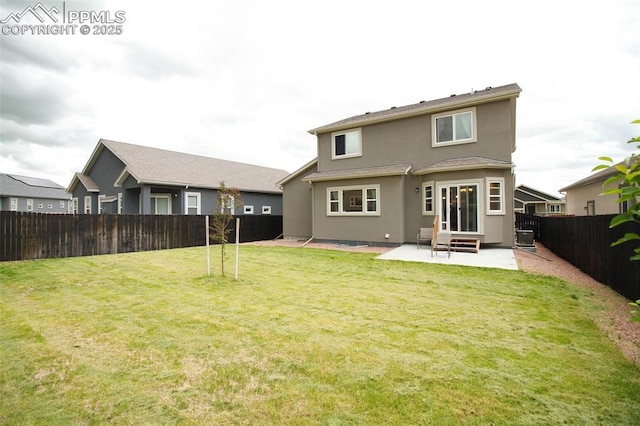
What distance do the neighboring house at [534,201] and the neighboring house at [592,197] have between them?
37.7ft

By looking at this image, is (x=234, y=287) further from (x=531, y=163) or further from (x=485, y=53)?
(x=531, y=163)

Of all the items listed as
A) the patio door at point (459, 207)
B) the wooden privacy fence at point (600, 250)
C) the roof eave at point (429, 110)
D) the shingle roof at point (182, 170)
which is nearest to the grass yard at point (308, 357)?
the wooden privacy fence at point (600, 250)

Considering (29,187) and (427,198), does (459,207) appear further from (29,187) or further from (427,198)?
(29,187)

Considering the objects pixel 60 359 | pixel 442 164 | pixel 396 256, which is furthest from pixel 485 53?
pixel 60 359

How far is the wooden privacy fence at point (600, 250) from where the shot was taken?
5.91m

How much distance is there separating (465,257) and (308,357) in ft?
29.2

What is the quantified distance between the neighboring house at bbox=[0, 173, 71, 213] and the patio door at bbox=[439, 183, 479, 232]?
46.5 meters

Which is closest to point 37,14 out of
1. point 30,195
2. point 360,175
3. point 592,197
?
point 360,175

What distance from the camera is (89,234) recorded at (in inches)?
499

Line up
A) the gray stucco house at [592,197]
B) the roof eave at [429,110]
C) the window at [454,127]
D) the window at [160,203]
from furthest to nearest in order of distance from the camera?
the window at [160,203] < the gray stucco house at [592,197] < the window at [454,127] < the roof eave at [429,110]

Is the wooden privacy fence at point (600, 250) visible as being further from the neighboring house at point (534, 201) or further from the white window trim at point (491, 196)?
the neighboring house at point (534, 201)

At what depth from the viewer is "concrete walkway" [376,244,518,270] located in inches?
368

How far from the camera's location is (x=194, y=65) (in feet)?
48.2

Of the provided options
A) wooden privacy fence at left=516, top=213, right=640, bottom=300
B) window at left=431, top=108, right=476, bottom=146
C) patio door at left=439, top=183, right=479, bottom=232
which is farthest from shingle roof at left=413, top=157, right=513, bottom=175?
wooden privacy fence at left=516, top=213, right=640, bottom=300
